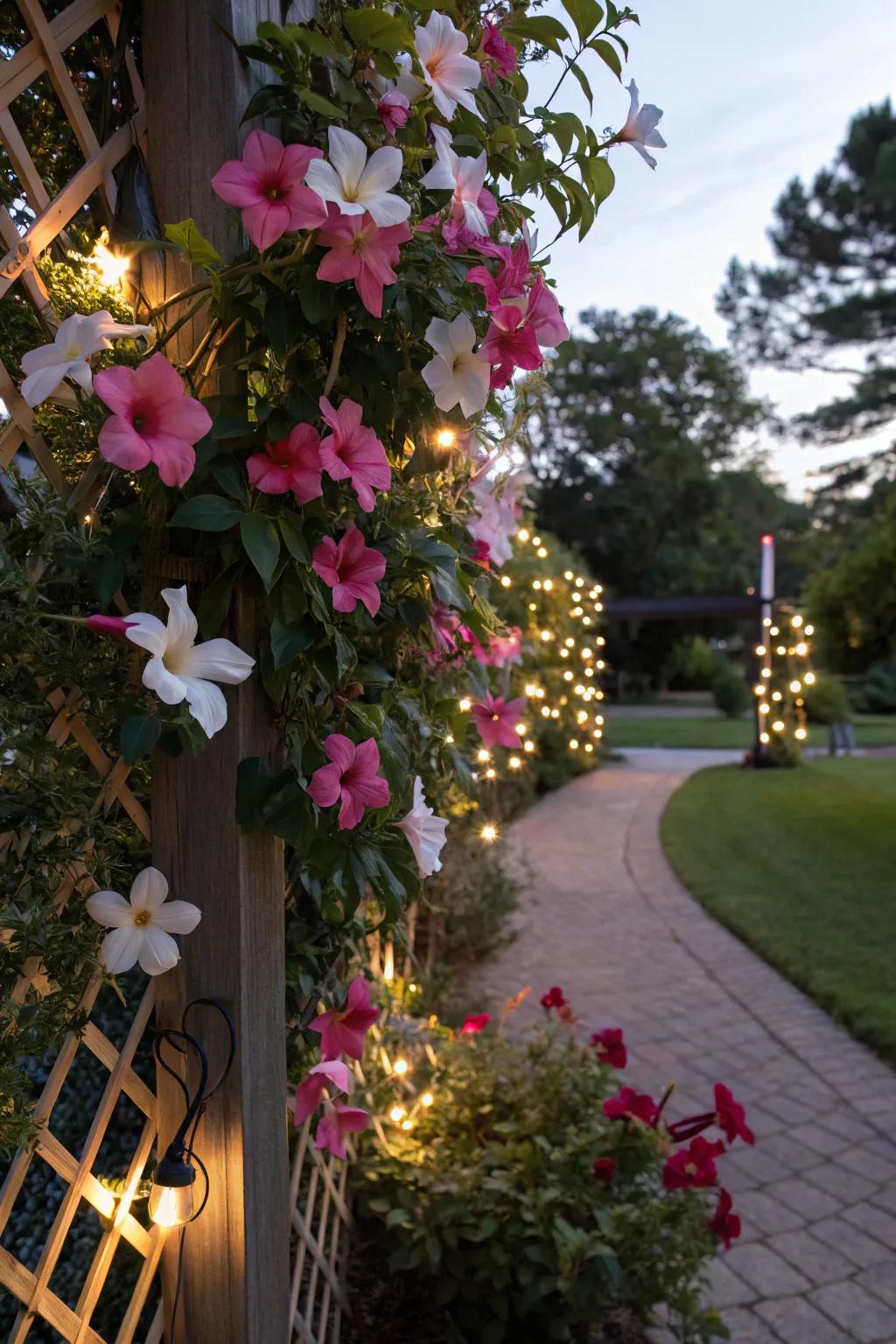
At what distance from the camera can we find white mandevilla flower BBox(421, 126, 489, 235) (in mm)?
1054

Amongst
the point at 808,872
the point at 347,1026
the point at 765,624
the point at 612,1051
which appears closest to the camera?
the point at 347,1026

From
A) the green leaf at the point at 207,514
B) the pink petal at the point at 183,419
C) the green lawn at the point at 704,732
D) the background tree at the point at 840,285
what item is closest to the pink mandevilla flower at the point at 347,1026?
the green leaf at the point at 207,514

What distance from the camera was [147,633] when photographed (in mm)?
841

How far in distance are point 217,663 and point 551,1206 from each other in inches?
60.4

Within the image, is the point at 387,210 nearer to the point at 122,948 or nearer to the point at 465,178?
the point at 465,178

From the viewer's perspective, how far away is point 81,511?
3.28 feet

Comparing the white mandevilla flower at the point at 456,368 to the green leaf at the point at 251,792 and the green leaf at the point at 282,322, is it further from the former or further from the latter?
the green leaf at the point at 251,792

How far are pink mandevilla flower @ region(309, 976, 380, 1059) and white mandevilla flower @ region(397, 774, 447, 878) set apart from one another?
0.73 feet

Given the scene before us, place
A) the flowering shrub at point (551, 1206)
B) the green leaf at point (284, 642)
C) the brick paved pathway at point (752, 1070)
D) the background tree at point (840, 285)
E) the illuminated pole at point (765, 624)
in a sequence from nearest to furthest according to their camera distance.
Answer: the green leaf at point (284, 642)
the flowering shrub at point (551, 1206)
the brick paved pathway at point (752, 1070)
the illuminated pole at point (765, 624)
the background tree at point (840, 285)

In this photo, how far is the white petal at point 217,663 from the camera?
913 mm

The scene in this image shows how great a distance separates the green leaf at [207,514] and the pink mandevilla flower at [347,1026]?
0.72m

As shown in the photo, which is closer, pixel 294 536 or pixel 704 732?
pixel 294 536

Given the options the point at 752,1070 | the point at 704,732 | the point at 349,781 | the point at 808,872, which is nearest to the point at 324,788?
the point at 349,781

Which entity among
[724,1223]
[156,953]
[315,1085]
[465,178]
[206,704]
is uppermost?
[465,178]
